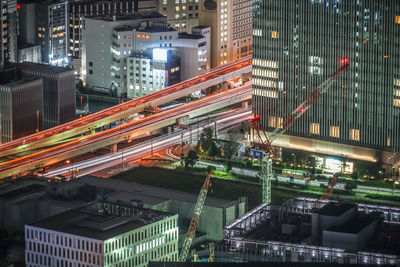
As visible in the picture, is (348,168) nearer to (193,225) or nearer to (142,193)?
(142,193)

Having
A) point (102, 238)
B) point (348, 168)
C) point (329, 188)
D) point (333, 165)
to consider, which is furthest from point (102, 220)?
point (333, 165)

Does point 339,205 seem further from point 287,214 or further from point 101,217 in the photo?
point 101,217

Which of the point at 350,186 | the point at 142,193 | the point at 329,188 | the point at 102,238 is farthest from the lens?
the point at 329,188

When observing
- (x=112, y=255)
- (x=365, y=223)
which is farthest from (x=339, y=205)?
(x=112, y=255)

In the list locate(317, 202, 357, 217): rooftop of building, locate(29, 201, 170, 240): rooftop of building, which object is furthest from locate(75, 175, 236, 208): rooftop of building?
locate(317, 202, 357, 217): rooftop of building

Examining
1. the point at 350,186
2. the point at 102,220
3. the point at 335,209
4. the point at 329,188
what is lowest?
the point at 329,188

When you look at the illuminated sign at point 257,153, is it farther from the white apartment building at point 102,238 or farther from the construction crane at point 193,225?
the white apartment building at point 102,238

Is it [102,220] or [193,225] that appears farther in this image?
[193,225]

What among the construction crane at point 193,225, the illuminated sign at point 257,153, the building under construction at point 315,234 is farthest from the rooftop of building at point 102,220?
the illuminated sign at point 257,153
